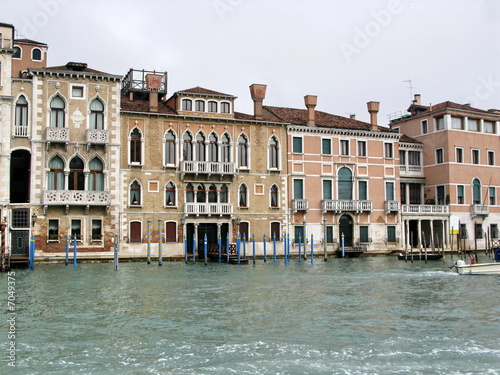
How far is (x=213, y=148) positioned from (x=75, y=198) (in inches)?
305

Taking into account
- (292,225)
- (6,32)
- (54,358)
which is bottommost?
(54,358)

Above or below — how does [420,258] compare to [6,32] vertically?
below

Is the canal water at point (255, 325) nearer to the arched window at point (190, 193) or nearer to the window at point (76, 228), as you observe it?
the window at point (76, 228)

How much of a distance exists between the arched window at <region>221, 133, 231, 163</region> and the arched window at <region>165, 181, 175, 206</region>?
3125 millimetres

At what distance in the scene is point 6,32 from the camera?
30531 millimetres

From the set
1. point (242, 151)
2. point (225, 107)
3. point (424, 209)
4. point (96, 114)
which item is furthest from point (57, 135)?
point (424, 209)

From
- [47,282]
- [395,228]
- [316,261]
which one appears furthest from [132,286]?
[395,228]

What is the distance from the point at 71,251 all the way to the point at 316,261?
12.2 meters

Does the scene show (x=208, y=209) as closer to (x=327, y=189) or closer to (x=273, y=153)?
(x=273, y=153)

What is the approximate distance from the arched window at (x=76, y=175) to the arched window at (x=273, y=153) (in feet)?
33.6

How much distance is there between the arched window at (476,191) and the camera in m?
40.4

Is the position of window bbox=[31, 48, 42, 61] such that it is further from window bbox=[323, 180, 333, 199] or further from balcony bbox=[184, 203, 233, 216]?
window bbox=[323, 180, 333, 199]

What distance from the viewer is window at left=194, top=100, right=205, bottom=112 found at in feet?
109

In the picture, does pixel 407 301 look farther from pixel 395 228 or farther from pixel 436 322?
pixel 395 228
